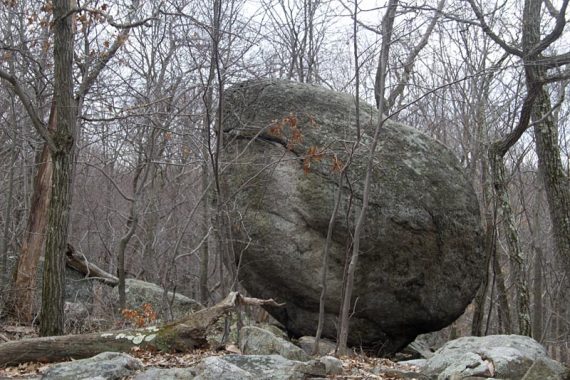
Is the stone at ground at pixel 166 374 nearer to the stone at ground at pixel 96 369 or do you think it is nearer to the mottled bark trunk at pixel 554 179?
the stone at ground at pixel 96 369

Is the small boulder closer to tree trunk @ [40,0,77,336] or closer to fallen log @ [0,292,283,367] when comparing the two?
fallen log @ [0,292,283,367]

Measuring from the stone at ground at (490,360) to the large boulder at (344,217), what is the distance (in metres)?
2.51

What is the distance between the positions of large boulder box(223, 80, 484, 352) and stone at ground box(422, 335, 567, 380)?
8.23 feet

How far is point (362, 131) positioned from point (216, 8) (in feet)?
8.16

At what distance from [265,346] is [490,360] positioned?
207 centimetres

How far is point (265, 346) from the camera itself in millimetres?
5926

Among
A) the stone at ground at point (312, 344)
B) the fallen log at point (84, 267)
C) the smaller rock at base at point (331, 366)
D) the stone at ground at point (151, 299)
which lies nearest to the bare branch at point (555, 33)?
the stone at ground at point (312, 344)

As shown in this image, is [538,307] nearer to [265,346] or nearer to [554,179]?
[554,179]

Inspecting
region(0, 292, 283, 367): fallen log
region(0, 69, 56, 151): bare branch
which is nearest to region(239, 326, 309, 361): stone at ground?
region(0, 292, 283, 367): fallen log

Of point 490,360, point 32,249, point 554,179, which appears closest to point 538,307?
point 554,179

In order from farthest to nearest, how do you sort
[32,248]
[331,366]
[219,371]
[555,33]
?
[32,248], [555,33], [331,366], [219,371]

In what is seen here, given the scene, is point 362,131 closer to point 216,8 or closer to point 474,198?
point 474,198

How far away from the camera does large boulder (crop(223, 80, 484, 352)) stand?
313 inches

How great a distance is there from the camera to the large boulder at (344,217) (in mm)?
7957
